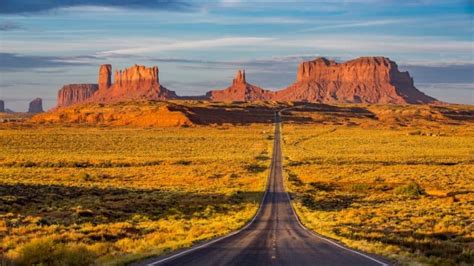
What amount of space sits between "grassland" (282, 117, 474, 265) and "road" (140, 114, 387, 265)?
1.26 m

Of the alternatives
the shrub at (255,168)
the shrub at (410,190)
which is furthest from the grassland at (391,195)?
the shrub at (255,168)

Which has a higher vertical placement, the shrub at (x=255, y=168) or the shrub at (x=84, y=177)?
the shrub at (x=84, y=177)

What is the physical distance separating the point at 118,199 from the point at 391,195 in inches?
895

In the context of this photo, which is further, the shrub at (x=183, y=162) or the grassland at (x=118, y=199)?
the shrub at (x=183, y=162)

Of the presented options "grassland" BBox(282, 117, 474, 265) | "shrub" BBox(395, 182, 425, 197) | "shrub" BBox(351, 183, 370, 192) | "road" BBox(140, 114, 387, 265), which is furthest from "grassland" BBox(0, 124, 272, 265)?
"shrub" BBox(395, 182, 425, 197)

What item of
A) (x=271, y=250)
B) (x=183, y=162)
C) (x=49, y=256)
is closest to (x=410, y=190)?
(x=271, y=250)

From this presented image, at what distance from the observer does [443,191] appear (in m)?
50.5

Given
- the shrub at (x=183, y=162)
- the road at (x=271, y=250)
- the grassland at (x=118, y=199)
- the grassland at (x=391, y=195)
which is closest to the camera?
the road at (x=271, y=250)

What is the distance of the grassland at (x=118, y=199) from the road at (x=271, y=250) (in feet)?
4.66

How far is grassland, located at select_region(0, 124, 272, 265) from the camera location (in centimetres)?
2148

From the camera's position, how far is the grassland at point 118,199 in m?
21.5

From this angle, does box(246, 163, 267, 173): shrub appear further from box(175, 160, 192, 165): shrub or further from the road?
the road

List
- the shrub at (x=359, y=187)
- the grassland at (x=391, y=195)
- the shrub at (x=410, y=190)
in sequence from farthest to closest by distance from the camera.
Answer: the shrub at (x=359, y=187), the shrub at (x=410, y=190), the grassland at (x=391, y=195)

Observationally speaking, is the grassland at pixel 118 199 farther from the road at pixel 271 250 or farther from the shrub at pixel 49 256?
the road at pixel 271 250
